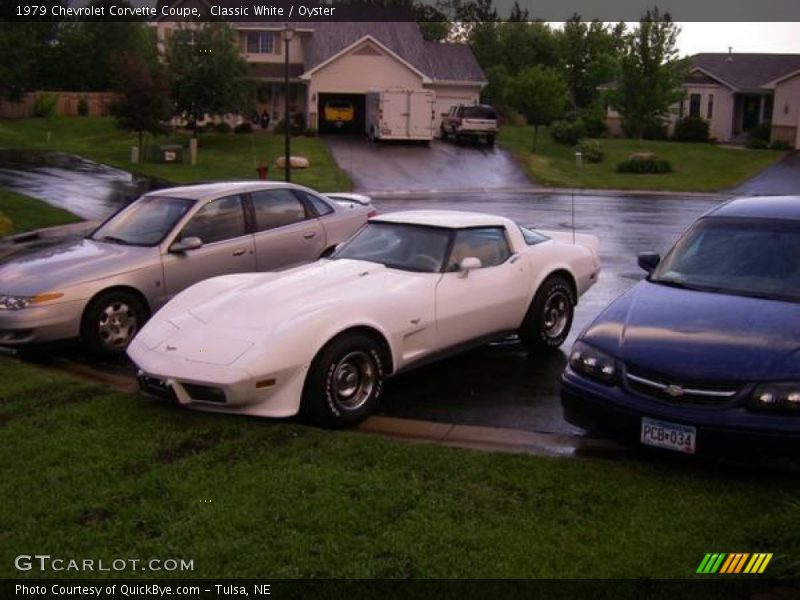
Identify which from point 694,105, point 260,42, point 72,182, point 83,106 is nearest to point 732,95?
point 694,105

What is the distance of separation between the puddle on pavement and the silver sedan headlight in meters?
12.1

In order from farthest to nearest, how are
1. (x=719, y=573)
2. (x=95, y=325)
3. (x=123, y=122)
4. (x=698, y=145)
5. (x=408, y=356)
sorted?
(x=698, y=145)
(x=123, y=122)
(x=95, y=325)
(x=408, y=356)
(x=719, y=573)

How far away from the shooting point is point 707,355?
5637mm

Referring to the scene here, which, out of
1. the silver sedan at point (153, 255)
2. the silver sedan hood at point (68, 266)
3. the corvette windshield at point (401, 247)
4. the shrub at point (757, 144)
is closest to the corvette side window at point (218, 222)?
the silver sedan at point (153, 255)

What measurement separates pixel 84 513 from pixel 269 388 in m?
1.71

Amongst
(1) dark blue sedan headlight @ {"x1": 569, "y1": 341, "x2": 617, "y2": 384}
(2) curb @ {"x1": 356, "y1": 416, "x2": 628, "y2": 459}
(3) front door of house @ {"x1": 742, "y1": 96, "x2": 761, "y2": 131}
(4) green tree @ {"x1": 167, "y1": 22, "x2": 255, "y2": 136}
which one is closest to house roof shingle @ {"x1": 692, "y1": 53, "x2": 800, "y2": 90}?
(3) front door of house @ {"x1": 742, "y1": 96, "x2": 761, "y2": 131}

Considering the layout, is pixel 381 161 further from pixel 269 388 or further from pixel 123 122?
pixel 269 388

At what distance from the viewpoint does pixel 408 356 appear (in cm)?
729

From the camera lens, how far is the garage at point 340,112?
45.4m

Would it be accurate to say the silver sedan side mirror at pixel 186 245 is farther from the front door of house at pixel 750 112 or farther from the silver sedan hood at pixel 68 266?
the front door of house at pixel 750 112

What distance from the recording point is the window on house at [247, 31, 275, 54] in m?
47.6

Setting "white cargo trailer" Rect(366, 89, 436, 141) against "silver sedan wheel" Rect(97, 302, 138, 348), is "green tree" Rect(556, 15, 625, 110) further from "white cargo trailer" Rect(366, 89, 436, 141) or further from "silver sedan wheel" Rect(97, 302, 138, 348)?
"silver sedan wheel" Rect(97, 302, 138, 348)

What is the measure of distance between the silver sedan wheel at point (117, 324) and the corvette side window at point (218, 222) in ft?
3.21

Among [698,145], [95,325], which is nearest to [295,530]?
[95,325]
